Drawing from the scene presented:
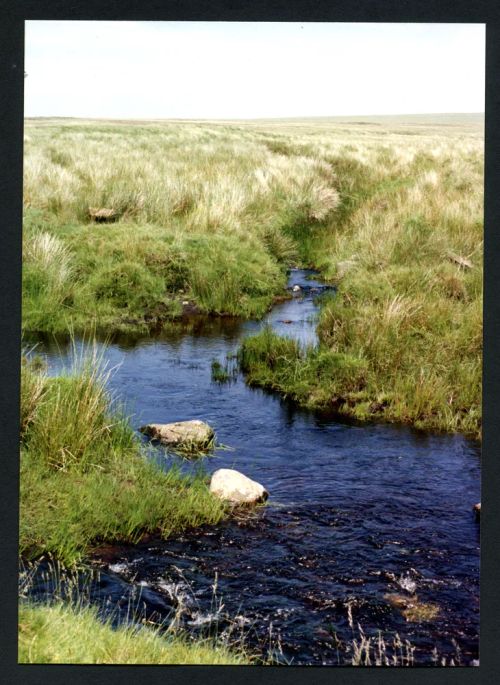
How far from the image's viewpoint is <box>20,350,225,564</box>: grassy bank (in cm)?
477

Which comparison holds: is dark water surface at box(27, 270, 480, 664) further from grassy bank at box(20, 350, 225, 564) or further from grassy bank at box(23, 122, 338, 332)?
grassy bank at box(23, 122, 338, 332)

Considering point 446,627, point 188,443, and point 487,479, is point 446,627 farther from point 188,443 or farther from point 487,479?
point 188,443

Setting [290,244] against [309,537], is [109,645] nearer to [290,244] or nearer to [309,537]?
[309,537]

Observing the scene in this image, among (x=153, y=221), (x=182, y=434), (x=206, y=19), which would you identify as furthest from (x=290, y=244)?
(x=206, y=19)

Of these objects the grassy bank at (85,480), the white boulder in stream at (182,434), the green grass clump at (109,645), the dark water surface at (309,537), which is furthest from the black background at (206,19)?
the white boulder in stream at (182,434)

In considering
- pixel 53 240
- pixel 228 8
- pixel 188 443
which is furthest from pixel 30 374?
pixel 228 8

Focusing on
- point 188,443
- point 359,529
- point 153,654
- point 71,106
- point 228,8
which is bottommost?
point 153,654

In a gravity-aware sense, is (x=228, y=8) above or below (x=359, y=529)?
above

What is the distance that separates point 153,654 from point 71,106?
357 cm

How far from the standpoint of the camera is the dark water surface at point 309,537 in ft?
14.6

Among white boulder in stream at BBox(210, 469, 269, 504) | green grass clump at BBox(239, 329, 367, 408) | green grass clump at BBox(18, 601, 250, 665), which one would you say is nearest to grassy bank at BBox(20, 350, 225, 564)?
white boulder in stream at BBox(210, 469, 269, 504)

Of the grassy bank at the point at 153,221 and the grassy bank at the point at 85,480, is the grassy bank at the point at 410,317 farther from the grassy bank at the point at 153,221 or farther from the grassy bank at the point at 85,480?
the grassy bank at the point at 85,480

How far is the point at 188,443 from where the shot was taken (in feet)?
17.9

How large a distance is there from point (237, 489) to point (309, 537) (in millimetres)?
546
